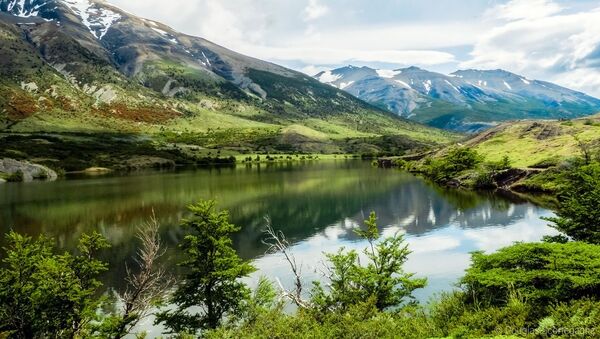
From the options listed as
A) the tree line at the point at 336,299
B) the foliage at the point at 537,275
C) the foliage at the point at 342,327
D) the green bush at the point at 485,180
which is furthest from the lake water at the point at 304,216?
the foliage at the point at 537,275

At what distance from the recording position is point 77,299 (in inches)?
1135

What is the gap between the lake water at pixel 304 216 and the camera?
62.2 meters

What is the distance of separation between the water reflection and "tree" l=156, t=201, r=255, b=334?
8.48m

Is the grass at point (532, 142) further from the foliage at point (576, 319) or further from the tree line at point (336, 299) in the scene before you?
the foliage at point (576, 319)

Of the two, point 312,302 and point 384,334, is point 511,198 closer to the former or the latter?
point 312,302

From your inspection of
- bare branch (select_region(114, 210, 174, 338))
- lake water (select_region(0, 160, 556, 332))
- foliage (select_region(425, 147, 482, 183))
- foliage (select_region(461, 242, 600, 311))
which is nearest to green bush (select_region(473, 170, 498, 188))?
lake water (select_region(0, 160, 556, 332))

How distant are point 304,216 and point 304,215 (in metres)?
1.01

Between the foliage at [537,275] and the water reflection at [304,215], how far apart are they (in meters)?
19.0

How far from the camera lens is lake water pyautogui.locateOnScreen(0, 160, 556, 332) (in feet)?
204

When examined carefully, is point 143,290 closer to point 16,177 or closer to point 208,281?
point 208,281

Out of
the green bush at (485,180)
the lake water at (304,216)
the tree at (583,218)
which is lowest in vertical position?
the lake water at (304,216)

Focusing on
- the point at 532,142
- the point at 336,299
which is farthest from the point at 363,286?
the point at 532,142

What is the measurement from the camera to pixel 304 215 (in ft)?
314

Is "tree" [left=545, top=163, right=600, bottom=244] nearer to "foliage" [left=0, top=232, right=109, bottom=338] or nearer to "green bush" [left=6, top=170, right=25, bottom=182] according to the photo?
"foliage" [left=0, top=232, right=109, bottom=338]
